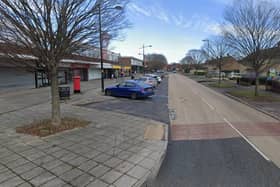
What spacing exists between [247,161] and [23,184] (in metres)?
4.76

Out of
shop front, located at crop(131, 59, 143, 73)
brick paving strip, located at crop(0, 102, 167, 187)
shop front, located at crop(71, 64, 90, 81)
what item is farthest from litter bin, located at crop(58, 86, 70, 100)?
shop front, located at crop(131, 59, 143, 73)

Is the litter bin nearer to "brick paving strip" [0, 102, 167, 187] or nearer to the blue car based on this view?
the blue car

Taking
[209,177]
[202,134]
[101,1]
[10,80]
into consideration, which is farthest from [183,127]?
[10,80]

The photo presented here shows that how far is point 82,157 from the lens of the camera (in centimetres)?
460

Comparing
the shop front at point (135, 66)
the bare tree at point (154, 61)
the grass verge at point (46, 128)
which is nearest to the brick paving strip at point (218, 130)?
the grass verge at point (46, 128)

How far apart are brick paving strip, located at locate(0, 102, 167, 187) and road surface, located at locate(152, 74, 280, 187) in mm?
499

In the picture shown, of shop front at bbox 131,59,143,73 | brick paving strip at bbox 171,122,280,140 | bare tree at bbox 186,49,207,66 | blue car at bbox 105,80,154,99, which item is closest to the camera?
brick paving strip at bbox 171,122,280,140

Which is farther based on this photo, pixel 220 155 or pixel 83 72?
pixel 83 72

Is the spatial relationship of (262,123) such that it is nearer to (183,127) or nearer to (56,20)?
(183,127)

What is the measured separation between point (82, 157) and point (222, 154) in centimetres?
352

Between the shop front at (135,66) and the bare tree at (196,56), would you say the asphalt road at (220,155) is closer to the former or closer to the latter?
the shop front at (135,66)

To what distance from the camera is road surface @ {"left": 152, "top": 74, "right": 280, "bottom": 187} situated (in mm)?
3880

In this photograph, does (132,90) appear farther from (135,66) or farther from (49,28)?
(135,66)

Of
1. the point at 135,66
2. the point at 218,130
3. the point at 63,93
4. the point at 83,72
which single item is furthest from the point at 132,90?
the point at 135,66
